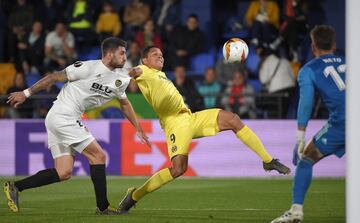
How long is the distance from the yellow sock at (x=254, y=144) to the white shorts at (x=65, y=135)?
169 centimetres

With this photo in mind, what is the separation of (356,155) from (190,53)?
12897 mm

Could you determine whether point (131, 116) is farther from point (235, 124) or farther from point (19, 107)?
point (19, 107)

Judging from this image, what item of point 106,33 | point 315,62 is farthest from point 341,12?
point 315,62

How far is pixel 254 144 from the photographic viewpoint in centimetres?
984

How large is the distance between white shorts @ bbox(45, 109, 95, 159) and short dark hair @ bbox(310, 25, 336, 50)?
286 cm

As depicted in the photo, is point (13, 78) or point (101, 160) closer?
point (101, 160)

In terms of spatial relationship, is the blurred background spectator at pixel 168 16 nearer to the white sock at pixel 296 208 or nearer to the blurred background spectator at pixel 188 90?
the blurred background spectator at pixel 188 90

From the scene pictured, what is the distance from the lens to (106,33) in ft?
63.7

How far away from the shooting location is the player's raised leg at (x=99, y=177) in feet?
31.9

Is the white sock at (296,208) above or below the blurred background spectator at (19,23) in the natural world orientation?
below

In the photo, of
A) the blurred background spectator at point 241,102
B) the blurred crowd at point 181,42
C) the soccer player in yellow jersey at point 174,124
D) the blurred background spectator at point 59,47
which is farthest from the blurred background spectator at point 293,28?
the soccer player in yellow jersey at point 174,124

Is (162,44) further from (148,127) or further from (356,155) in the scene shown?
(356,155)

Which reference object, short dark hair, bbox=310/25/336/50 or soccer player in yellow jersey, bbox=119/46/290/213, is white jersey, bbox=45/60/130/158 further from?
short dark hair, bbox=310/25/336/50

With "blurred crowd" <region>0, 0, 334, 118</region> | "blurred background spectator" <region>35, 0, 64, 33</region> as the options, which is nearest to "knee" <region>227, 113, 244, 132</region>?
"blurred crowd" <region>0, 0, 334, 118</region>
